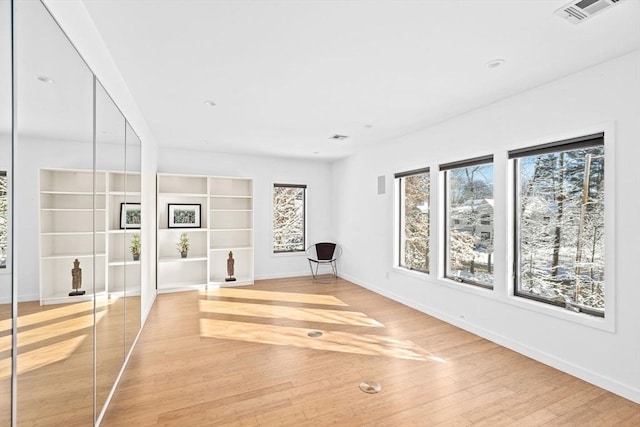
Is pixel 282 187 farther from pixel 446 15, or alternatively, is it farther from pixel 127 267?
pixel 446 15

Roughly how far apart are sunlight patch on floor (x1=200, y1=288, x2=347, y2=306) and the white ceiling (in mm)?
2821

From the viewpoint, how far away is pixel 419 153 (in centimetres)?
450

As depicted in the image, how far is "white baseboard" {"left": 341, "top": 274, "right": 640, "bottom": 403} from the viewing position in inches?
94.8

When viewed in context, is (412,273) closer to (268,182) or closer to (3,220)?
(268,182)

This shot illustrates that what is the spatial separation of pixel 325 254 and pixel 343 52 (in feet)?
15.9

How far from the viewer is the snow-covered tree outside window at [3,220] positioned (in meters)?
0.97

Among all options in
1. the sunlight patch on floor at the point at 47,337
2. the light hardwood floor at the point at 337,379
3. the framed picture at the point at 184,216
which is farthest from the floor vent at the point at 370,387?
the framed picture at the point at 184,216

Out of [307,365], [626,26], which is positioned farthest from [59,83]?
[626,26]

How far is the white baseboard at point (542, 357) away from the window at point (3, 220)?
3.80 meters

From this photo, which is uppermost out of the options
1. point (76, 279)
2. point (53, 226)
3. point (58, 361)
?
point (53, 226)

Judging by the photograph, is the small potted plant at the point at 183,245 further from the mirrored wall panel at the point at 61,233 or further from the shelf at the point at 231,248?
the mirrored wall panel at the point at 61,233

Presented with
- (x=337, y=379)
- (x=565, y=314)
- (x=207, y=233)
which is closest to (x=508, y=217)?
(x=565, y=314)

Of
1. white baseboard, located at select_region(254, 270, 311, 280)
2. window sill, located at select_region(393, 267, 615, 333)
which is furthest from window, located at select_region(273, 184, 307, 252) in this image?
window sill, located at select_region(393, 267, 615, 333)

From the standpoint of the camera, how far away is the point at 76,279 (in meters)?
1.64
